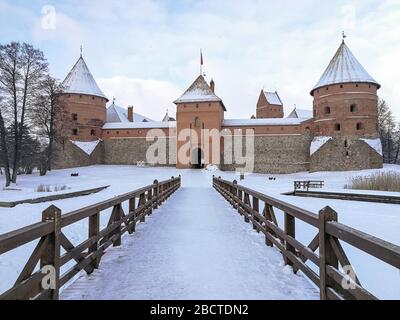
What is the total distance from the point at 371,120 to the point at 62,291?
35370 mm

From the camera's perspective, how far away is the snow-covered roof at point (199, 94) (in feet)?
115

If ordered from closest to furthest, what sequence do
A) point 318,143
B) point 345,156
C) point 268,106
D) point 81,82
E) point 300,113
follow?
1. point 345,156
2. point 318,143
3. point 81,82
4. point 268,106
5. point 300,113

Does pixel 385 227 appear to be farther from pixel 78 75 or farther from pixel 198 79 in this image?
pixel 78 75

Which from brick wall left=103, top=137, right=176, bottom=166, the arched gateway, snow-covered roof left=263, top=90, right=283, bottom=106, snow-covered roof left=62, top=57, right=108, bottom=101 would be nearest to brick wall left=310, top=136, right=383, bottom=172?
the arched gateway

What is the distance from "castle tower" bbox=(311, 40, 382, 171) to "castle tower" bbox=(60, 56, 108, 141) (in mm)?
23727

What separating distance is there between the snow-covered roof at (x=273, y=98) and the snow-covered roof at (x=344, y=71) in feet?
63.7

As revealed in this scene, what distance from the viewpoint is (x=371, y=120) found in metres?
33.2

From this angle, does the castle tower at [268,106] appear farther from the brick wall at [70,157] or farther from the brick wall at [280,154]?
the brick wall at [70,157]

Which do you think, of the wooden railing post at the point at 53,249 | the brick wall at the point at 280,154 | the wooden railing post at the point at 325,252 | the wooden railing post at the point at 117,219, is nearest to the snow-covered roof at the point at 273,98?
the brick wall at the point at 280,154

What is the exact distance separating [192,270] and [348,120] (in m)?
33.2

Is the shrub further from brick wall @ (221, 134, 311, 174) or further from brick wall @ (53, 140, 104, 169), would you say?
brick wall @ (53, 140, 104, 169)

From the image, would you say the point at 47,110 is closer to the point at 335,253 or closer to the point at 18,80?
the point at 18,80

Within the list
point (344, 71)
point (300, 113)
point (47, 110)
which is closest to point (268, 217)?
point (47, 110)

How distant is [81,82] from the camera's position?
38.1m
